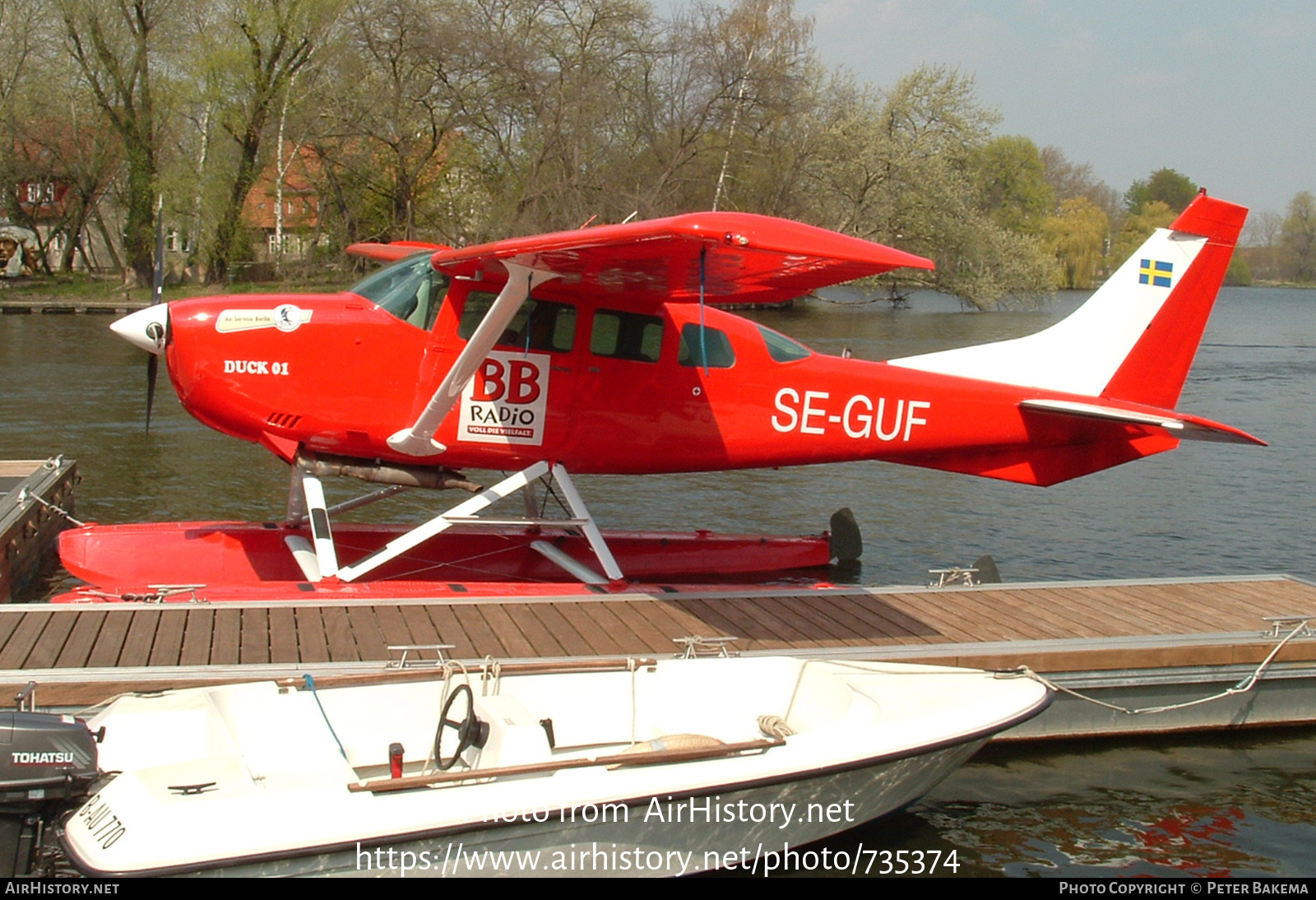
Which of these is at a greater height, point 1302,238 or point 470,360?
point 1302,238

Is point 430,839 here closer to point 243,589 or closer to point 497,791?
point 497,791

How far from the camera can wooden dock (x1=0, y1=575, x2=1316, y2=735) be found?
6359 mm

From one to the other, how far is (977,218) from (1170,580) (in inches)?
1266

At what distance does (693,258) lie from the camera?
24.3ft

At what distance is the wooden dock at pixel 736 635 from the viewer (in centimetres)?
636

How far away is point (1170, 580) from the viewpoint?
9.09 metres

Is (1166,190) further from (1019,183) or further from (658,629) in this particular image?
(658,629)

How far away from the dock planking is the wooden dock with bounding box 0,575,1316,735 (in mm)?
14

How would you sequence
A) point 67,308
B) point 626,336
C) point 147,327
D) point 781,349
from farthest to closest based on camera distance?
1. point 67,308
2. point 781,349
3. point 626,336
4. point 147,327

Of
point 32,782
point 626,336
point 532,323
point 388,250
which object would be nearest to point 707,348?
point 626,336

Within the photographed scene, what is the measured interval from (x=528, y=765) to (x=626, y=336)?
Result: 15.0 feet

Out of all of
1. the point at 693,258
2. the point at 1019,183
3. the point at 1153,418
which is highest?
the point at 1019,183

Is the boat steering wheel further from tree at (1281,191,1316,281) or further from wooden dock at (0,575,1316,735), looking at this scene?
tree at (1281,191,1316,281)

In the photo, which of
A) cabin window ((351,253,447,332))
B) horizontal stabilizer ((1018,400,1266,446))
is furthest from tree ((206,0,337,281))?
horizontal stabilizer ((1018,400,1266,446))
